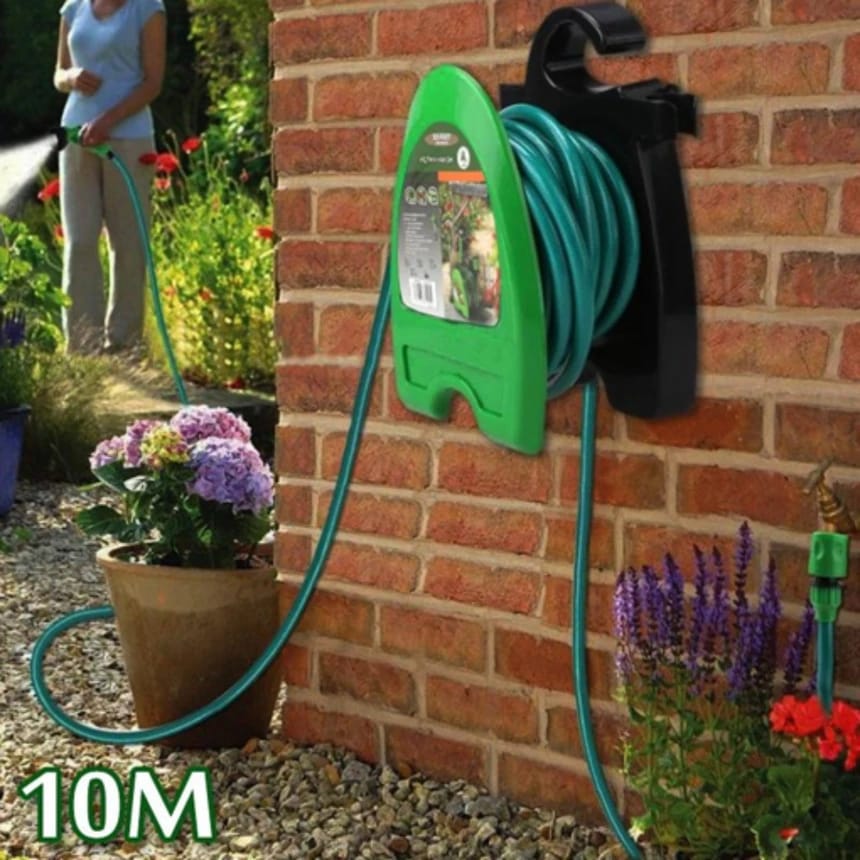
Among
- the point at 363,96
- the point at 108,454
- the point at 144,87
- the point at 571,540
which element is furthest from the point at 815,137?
the point at 144,87

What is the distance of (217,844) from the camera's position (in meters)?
3.17

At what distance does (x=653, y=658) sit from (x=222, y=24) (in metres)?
10.7

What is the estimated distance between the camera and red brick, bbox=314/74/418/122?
3.16 m

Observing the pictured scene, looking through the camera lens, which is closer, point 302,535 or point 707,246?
point 707,246

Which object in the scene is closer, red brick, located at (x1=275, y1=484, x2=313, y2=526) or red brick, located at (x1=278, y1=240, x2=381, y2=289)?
red brick, located at (x1=278, y1=240, x2=381, y2=289)

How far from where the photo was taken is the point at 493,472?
3.12 meters

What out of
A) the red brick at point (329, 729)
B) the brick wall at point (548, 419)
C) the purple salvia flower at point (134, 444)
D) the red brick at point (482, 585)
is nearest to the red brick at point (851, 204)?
the brick wall at point (548, 419)

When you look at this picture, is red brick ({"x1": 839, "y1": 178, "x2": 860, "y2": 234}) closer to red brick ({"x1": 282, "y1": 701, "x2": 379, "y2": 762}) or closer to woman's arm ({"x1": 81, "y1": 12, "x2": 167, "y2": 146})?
red brick ({"x1": 282, "y1": 701, "x2": 379, "y2": 762})

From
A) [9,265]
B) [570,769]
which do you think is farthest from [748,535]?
[9,265]

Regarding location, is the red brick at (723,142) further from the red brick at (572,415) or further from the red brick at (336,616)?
the red brick at (336,616)

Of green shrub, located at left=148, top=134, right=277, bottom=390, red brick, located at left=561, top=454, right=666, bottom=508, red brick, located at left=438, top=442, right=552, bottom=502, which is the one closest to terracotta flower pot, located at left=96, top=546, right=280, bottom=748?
red brick, located at left=438, top=442, right=552, bottom=502

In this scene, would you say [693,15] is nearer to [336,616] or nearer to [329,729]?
[336,616]

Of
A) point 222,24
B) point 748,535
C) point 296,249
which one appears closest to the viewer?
point 748,535

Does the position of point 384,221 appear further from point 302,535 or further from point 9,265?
point 9,265
